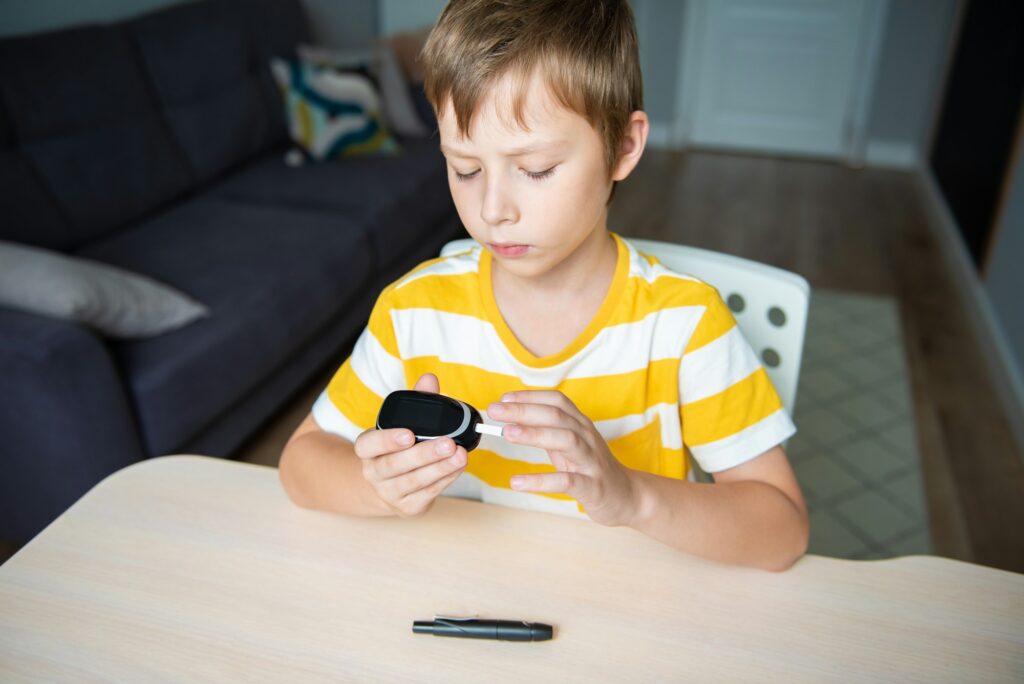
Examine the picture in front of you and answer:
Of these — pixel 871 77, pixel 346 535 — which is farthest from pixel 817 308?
pixel 346 535

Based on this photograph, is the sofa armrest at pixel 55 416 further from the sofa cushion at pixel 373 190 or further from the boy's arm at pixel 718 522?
the boy's arm at pixel 718 522

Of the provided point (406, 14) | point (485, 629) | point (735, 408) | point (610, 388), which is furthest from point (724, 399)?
point (406, 14)

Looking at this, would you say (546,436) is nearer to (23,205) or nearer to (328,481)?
(328,481)

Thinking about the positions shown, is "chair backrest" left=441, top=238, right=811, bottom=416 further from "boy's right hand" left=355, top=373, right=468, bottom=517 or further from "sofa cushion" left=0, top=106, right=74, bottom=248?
"sofa cushion" left=0, top=106, right=74, bottom=248

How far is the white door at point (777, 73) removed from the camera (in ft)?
15.4

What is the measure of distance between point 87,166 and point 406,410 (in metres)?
2.01

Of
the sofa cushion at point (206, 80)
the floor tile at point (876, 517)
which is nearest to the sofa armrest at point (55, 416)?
the sofa cushion at point (206, 80)

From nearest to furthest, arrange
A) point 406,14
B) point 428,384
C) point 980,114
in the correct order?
point 428,384, point 980,114, point 406,14

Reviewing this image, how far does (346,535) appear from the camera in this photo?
2.68ft

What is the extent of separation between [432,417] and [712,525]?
0.91 feet

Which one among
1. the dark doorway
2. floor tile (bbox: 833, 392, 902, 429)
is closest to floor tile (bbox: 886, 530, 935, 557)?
floor tile (bbox: 833, 392, 902, 429)

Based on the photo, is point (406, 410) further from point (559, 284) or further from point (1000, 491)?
point (1000, 491)

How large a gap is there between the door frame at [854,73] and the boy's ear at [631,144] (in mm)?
4384

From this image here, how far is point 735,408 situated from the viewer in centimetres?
87
